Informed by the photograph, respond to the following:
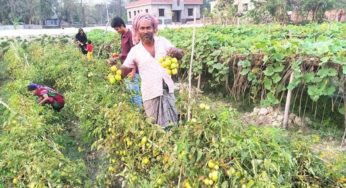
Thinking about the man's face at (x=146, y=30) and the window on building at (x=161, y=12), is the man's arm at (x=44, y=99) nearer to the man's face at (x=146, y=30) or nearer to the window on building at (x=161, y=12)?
the man's face at (x=146, y=30)

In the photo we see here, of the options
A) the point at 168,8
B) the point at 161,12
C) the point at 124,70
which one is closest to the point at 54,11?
the point at 161,12

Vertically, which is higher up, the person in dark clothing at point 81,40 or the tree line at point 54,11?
the tree line at point 54,11

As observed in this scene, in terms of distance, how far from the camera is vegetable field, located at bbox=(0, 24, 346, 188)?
229 cm

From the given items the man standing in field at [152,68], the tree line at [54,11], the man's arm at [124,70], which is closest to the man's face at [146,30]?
the man standing in field at [152,68]

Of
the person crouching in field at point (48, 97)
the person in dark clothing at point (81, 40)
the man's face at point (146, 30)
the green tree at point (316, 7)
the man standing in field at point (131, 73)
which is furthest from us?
the green tree at point (316, 7)

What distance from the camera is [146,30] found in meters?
3.12

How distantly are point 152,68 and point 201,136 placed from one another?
104 centimetres

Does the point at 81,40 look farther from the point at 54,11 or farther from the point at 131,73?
the point at 54,11

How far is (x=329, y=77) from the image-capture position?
14.6 ft

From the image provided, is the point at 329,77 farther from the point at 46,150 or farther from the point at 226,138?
the point at 46,150

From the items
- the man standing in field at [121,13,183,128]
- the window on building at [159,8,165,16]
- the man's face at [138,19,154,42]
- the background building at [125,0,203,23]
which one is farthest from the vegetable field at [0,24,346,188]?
the window on building at [159,8,165,16]

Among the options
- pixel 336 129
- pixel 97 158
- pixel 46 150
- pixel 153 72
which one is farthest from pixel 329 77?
pixel 46 150

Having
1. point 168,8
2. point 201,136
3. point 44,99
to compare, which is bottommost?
point 44,99

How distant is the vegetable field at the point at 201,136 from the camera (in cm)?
229
